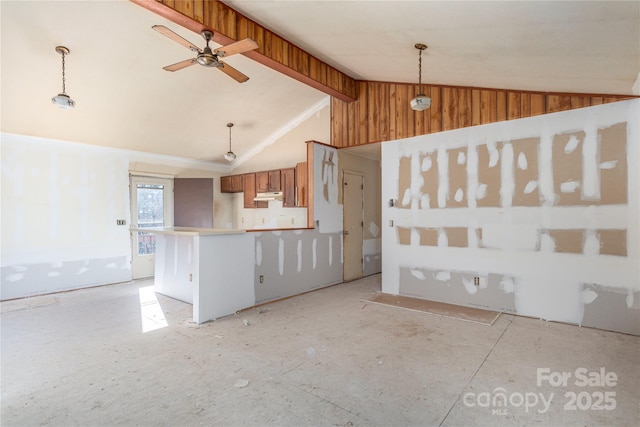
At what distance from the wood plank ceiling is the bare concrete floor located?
2.61 m

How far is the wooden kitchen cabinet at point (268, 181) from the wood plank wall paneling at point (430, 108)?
149 centimetres

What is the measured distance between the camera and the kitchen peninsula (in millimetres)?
3707

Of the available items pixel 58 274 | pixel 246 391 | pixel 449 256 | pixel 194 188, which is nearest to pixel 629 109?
pixel 449 256

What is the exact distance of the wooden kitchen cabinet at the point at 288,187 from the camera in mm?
6309

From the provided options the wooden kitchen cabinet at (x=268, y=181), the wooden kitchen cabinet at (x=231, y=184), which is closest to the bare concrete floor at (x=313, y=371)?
the wooden kitchen cabinet at (x=268, y=181)

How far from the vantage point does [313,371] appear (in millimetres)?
2580

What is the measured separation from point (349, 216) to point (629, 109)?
4013 mm

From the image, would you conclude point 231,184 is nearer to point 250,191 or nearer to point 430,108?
point 250,191

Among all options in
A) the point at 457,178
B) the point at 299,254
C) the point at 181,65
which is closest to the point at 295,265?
the point at 299,254

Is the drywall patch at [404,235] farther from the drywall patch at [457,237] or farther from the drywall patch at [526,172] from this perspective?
the drywall patch at [526,172]

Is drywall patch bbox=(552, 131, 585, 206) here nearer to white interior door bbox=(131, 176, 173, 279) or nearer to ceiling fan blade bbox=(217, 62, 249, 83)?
ceiling fan blade bbox=(217, 62, 249, 83)

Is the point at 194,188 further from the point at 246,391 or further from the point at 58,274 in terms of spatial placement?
the point at 246,391

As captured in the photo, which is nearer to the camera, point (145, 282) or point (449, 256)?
point (449, 256)

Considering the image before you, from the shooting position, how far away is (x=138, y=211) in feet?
20.9
